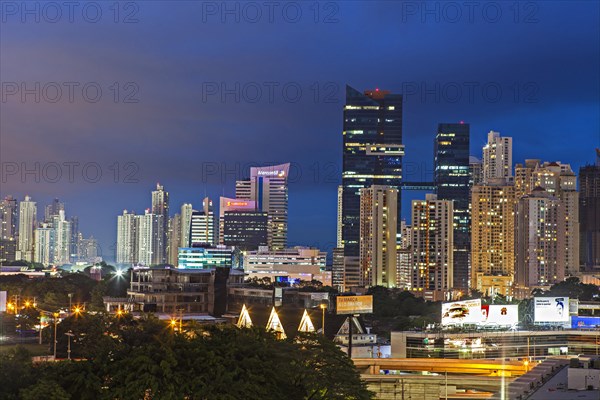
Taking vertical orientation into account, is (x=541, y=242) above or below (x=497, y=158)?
below

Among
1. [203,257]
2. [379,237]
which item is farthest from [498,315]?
[379,237]

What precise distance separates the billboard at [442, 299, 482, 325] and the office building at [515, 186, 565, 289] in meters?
82.9

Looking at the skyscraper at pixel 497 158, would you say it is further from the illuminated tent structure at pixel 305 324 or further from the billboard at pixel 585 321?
the illuminated tent structure at pixel 305 324

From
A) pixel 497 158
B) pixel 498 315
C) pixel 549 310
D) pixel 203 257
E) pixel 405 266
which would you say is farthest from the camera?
pixel 497 158

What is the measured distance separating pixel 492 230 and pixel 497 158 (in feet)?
101

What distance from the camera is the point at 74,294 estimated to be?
94.1 meters

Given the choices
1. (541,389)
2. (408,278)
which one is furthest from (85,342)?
(408,278)

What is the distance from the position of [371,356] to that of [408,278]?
9648cm

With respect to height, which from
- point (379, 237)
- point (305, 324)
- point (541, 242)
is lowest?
point (305, 324)

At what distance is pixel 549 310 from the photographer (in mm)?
67562

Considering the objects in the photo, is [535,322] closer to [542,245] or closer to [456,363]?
[456,363]

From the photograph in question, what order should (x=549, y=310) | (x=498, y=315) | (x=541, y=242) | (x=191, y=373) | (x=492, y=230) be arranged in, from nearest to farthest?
(x=191, y=373)
(x=498, y=315)
(x=549, y=310)
(x=541, y=242)
(x=492, y=230)

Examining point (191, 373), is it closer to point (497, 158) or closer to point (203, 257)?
point (203, 257)

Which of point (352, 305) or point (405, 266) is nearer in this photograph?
point (352, 305)
